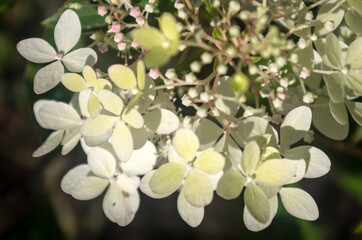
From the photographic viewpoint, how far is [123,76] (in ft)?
2.57

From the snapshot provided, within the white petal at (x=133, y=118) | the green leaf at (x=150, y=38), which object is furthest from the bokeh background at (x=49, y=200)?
the green leaf at (x=150, y=38)

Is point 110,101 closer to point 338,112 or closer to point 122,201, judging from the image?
point 122,201

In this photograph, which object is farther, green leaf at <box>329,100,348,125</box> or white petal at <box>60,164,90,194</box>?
white petal at <box>60,164,90,194</box>

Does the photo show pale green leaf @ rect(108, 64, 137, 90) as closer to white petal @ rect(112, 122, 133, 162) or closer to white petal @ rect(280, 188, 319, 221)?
white petal @ rect(112, 122, 133, 162)

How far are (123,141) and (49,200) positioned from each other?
1697 mm

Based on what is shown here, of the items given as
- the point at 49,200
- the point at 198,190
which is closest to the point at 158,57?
the point at 198,190

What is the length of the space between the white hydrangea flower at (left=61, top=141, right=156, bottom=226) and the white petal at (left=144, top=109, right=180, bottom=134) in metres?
0.10

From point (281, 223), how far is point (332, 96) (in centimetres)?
85

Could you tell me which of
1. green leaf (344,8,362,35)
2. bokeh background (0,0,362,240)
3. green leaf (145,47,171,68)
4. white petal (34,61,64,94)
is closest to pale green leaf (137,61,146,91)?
green leaf (145,47,171,68)

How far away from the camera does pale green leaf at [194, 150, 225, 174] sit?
2.49ft

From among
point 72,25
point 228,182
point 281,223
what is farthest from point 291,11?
point 281,223

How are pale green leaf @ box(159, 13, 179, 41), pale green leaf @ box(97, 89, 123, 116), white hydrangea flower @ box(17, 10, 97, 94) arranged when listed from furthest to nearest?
1. white hydrangea flower @ box(17, 10, 97, 94)
2. pale green leaf @ box(97, 89, 123, 116)
3. pale green leaf @ box(159, 13, 179, 41)

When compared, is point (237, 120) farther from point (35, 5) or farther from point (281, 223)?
point (35, 5)

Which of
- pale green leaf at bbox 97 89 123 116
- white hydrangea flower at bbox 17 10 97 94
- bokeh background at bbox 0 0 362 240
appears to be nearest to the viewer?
pale green leaf at bbox 97 89 123 116
